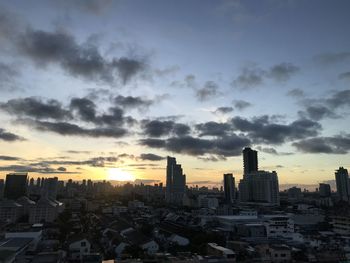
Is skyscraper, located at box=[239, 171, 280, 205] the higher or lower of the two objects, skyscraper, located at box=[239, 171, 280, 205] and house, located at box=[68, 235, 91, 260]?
the higher

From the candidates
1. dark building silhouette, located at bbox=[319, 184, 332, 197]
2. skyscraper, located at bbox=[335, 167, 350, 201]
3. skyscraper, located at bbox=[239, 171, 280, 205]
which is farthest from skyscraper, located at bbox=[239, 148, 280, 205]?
dark building silhouette, located at bbox=[319, 184, 332, 197]

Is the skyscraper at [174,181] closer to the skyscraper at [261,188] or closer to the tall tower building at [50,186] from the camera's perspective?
the skyscraper at [261,188]

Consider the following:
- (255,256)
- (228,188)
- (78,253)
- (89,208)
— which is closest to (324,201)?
(228,188)

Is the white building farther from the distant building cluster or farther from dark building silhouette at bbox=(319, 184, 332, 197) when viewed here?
dark building silhouette at bbox=(319, 184, 332, 197)

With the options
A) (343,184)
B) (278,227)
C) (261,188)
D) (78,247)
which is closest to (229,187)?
(261,188)

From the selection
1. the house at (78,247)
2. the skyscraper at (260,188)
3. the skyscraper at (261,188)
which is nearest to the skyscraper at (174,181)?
the skyscraper at (260,188)

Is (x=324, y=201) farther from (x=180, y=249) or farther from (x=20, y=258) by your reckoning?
(x=20, y=258)
